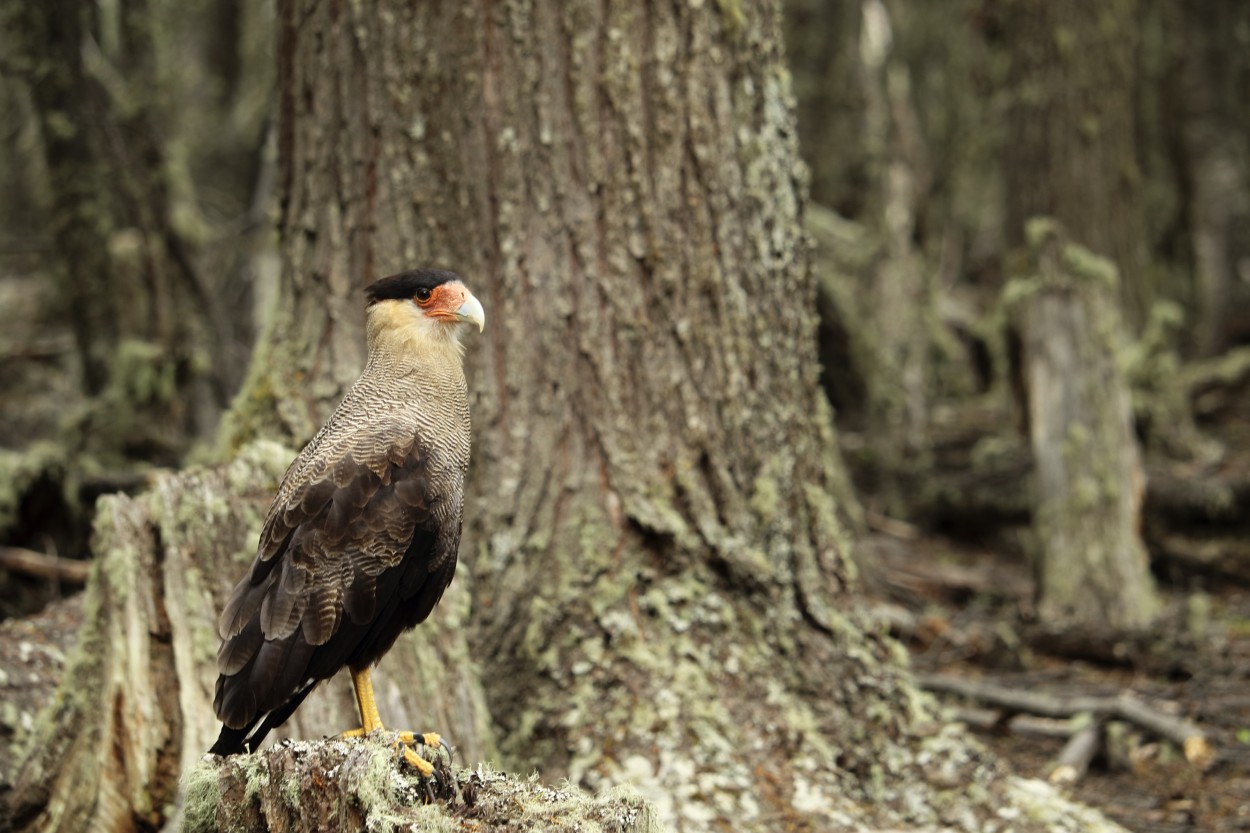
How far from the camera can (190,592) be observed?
4.08m

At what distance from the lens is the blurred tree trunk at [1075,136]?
10.8m

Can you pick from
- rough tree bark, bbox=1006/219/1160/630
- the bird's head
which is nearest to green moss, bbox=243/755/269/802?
the bird's head

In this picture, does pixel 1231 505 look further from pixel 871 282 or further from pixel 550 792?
pixel 550 792

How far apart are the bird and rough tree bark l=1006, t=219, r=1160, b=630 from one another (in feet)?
15.3

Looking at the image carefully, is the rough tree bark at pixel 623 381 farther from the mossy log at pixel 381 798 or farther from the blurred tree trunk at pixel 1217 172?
the blurred tree trunk at pixel 1217 172

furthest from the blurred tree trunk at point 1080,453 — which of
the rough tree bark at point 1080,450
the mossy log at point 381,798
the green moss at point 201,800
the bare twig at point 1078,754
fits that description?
the green moss at point 201,800

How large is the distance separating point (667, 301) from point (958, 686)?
9.38 feet

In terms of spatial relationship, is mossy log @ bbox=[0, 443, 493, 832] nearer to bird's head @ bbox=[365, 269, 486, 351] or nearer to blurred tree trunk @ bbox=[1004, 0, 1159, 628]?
bird's head @ bbox=[365, 269, 486, 351]

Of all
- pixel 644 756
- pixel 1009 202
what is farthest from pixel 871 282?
pixel 644 756

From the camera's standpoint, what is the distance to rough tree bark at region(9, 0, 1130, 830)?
14.9 feet

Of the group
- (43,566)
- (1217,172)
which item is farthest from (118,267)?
(1217,172)

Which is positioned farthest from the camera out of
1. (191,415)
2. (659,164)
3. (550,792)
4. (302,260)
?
(191,415)

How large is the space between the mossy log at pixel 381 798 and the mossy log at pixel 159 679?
1005 mm

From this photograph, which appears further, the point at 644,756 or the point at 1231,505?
the point at 1231,505
